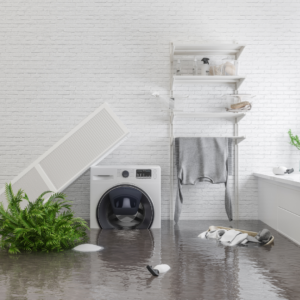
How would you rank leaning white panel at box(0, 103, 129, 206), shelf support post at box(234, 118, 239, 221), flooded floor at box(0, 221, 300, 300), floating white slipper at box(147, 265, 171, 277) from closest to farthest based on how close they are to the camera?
1. flooded floor at box(0, 221, 300, 300)
2. floating white slipper at box(147, 265, 171, 277)
3. leaning white panel at box(0, 103, 129, 206)
4. shelf support post at box(234, 118, 239, 221)

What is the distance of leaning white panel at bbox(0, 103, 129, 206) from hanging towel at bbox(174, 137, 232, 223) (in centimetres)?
79

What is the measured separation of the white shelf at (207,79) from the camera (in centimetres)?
379

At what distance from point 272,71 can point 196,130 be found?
1181 mm

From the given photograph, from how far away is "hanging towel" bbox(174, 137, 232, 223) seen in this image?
3727mm

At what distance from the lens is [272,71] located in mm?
4102

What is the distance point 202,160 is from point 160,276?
6.15 ft

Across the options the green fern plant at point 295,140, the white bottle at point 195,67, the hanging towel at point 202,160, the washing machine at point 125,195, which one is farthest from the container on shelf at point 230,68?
the washing machine at point 125,195

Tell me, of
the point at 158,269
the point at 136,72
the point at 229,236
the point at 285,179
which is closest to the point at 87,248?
the point at 158,269

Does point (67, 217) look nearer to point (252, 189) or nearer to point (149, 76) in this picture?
point (149, 76)

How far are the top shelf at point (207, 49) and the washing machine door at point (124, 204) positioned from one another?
168cm

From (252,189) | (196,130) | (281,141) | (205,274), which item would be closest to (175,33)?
(196,130)

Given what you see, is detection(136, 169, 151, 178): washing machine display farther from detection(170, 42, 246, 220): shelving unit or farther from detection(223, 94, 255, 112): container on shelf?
detection(223, 94, 255, 112): container on shelf

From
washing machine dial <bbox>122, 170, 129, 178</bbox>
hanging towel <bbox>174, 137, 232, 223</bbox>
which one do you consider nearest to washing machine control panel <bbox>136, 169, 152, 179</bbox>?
washing machine dial <bbox>122, 170, 129, 178</bbox>

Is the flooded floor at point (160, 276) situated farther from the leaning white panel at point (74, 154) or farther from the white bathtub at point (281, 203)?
the leaning white panel at point (74, 154)
